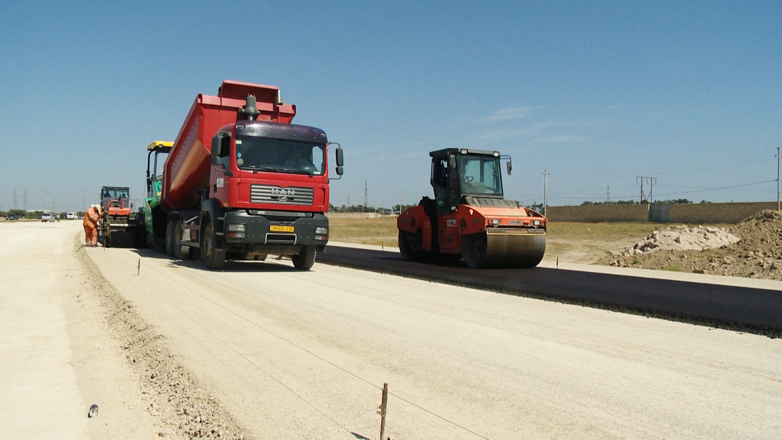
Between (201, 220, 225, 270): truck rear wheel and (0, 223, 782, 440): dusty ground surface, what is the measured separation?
424cm

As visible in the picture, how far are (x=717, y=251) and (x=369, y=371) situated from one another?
16655mm

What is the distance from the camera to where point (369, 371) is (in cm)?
530

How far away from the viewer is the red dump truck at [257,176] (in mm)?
12844

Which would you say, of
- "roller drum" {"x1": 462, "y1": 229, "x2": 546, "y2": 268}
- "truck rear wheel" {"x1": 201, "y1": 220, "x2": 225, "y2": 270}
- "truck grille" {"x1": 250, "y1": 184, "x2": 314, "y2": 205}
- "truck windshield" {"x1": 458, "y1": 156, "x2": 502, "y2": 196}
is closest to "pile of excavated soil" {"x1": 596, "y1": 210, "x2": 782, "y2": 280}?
"roller drum" {"x1": 462, "y1": 229, "x2": 546, "y2": 268}

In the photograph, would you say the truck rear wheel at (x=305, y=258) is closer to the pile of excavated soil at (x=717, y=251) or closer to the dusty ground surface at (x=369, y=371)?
the dusty ground surface at (x=369, y=371)

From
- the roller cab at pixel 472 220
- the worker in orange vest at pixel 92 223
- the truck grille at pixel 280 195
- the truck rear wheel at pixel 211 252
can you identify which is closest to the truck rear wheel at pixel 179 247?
the truck rear wheel at pixel 211 252

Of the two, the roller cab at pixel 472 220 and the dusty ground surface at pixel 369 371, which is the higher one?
Result: the roller cab at pixel 472 220

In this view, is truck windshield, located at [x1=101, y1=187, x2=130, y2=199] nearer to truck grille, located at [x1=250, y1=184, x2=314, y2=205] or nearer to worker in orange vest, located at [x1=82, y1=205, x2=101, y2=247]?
worker in orange vest, located at [x1=82, y1=205, x2=101, y2=247]

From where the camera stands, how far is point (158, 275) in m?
12.9

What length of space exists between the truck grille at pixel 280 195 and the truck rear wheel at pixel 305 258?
4.53 ft

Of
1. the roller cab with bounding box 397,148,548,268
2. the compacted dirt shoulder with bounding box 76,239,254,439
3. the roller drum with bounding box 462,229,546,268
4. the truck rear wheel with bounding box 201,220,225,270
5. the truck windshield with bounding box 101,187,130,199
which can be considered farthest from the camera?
the truck windshield with bounding box 101,187,130,199

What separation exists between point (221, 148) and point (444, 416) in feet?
33.1

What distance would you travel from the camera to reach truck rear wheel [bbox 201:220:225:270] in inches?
537

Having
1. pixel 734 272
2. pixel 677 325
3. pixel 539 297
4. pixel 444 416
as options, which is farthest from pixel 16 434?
pixel 734 272
